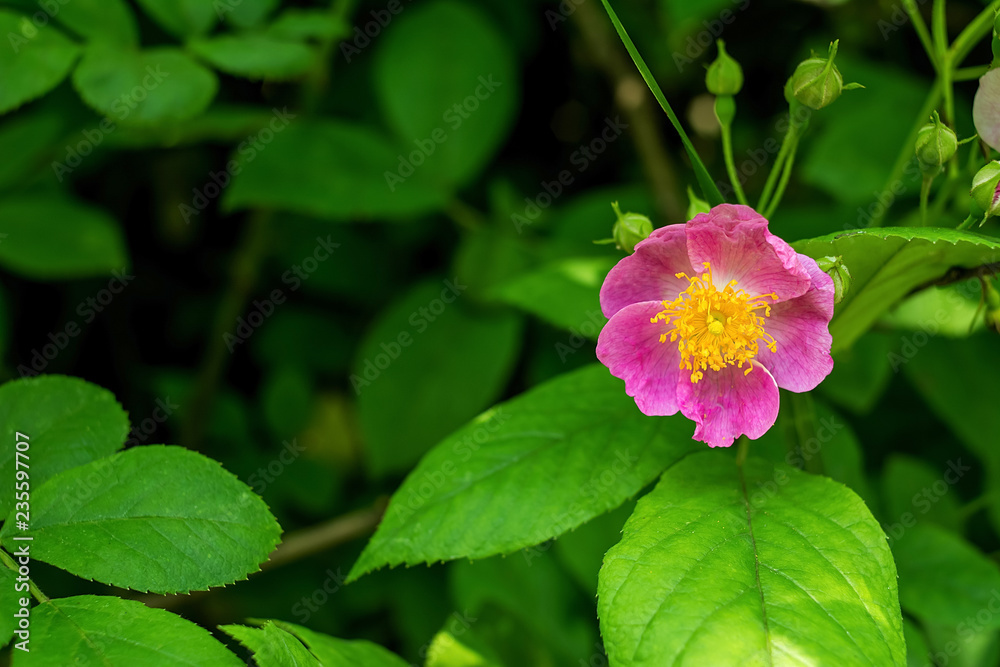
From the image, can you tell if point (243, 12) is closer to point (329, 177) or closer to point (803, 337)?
point (329, 177)

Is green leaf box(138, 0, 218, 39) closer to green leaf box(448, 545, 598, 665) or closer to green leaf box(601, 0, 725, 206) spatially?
green leaf box(601, 0, 725, 206)

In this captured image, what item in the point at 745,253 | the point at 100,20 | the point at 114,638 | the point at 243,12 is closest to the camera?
the point at 114,638

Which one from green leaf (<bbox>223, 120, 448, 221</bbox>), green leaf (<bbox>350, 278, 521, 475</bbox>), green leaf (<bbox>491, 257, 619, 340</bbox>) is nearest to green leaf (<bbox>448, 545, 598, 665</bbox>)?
green leaf (<bbox>350, 278, 521, 475</bbox>)

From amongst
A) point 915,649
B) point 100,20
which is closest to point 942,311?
point 915,649

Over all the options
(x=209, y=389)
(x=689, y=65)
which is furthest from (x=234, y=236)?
(x=689, y=65)

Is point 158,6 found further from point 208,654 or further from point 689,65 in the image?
point 689,65

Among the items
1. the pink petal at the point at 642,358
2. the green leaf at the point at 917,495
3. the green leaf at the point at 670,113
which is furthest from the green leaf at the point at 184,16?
the green leaf at the point at 917,495
